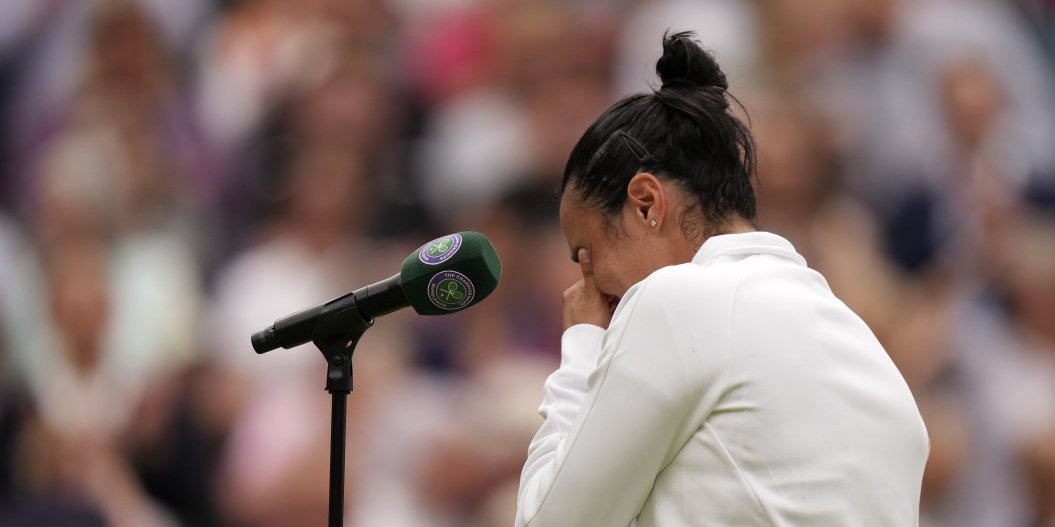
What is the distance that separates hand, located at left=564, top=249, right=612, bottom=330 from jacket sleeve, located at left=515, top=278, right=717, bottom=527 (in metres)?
0.30

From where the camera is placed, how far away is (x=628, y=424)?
68.6 inches

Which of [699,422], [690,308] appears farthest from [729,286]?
[699,422]

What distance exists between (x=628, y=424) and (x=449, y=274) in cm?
37

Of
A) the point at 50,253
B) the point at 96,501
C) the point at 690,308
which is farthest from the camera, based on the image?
the point at 50,253

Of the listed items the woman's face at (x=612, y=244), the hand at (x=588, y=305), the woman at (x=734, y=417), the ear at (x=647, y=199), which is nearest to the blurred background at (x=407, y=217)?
the hand at (x=588, y=305)

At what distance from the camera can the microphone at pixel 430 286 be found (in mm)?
1949

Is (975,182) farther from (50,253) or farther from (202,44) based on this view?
(50,253)

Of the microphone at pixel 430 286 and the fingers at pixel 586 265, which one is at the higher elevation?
the microphone at pixel 430 286

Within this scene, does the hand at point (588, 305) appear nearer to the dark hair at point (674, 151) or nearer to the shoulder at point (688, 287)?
the dark hair at point (674, 151)

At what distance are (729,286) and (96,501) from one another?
3330 millimetres

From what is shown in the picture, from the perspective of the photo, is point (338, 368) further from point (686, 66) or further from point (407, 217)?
point (407, 217)

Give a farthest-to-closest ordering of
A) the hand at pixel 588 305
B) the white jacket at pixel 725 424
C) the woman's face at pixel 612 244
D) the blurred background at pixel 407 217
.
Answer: the blurred background at pixel 407 217 < the hand at pixel 588 305 < the woman's face at pixel 612 244 < the white jacket at pixel 725 424

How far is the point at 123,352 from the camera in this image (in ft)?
15.6

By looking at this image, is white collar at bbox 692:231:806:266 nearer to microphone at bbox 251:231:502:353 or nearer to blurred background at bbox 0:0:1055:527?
Result: microphone at bbox 251:231:502:353
